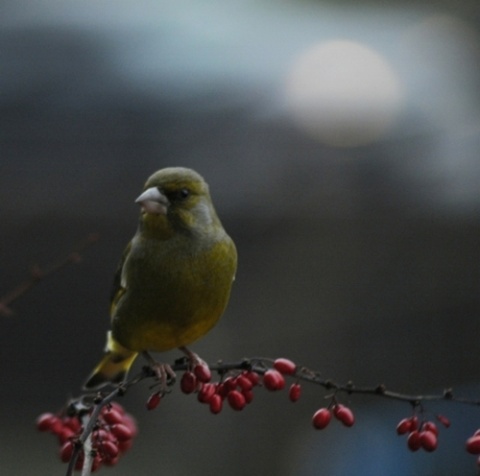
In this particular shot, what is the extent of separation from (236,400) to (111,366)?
0.84 meters

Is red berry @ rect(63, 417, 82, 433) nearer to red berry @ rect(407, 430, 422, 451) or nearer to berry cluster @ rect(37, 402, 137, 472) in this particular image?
berry cluster @ rect(37, 402, 137, 472)

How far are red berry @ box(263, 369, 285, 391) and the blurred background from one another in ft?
13.9

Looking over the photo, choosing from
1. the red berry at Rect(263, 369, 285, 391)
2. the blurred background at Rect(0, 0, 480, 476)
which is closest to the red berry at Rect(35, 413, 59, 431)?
the red berry at Rect(263, 369, 285, 391)

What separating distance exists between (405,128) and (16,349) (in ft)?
8.94

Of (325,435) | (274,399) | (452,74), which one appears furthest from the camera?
(452,74)

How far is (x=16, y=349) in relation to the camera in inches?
253

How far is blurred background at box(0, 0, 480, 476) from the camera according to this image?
6363mm

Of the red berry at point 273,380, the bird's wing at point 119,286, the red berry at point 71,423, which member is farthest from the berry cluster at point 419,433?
the bird's wing at point 119,286

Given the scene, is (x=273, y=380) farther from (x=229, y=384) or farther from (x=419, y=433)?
(x=419, y=433)

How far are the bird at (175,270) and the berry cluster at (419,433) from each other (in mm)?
519

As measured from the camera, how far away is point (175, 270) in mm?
2248

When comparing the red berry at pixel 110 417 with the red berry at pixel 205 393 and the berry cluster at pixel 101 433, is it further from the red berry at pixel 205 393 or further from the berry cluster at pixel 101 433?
the red berry at pixel 205 393

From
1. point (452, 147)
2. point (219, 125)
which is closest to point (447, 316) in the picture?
point (452, 147)

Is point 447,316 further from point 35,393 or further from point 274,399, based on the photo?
point 35,393
